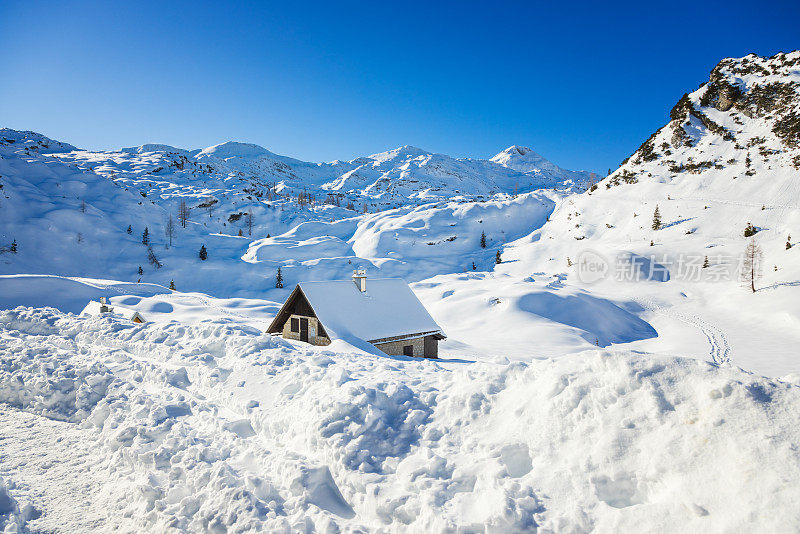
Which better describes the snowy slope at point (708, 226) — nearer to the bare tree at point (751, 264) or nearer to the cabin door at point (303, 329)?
the bare tree at point (751, 264)

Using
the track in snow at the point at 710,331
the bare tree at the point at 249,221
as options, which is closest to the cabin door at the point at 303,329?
the track in snow at the point at 710,331

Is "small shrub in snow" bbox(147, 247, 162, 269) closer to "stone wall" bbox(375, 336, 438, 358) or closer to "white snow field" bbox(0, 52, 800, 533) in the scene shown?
"white snow field" bbox(0, 52, 800, 533)

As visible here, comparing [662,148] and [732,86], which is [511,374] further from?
[732,86]

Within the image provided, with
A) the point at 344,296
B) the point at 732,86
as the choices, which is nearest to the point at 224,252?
the point at 344,296

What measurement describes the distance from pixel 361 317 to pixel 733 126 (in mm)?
86173

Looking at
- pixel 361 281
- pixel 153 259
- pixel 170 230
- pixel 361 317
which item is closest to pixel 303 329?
pixel 361 317

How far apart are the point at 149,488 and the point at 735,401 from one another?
321 inches

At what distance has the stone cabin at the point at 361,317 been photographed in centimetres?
1980

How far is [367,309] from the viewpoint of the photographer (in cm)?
2142

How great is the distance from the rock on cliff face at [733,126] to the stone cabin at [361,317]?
68.0 metres

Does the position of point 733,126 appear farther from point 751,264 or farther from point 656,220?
point 751,264

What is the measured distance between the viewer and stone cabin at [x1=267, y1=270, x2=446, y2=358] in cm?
1980

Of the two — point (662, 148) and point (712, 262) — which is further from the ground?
point (662, 148)

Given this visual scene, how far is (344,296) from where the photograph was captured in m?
21.3
